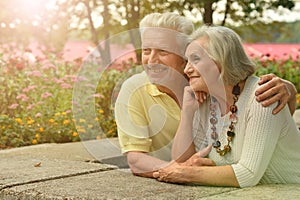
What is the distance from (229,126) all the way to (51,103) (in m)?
3.62

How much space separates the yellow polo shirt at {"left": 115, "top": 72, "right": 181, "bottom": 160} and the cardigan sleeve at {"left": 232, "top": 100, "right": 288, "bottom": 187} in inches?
26.2

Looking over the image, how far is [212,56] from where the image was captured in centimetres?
297

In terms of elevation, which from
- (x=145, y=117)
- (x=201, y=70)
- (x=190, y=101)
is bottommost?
(x=145, y=117)

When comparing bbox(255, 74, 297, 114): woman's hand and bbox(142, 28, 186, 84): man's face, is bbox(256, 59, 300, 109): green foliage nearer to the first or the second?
bbox(142, 28, 186, 84): man's face

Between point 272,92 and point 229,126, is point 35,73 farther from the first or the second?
point 272,92

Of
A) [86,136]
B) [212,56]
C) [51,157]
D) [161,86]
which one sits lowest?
[86,136]

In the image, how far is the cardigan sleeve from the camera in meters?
2.90

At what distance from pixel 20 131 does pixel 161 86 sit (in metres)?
2.63

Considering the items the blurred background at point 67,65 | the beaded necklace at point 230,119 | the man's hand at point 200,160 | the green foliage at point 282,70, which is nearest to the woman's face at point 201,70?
the beaded necklace at point 230,119

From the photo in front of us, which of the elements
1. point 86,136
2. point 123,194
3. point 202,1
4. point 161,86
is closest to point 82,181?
point 123,194

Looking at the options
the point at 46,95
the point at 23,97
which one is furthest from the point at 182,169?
the point at 23,97

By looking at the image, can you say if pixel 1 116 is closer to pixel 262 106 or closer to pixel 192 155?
pixel 192 155

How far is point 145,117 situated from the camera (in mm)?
3514

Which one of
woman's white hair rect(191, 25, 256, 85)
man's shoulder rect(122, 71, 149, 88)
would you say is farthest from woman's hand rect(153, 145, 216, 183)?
man's shoulder rect(122, 71, 149, 88)
